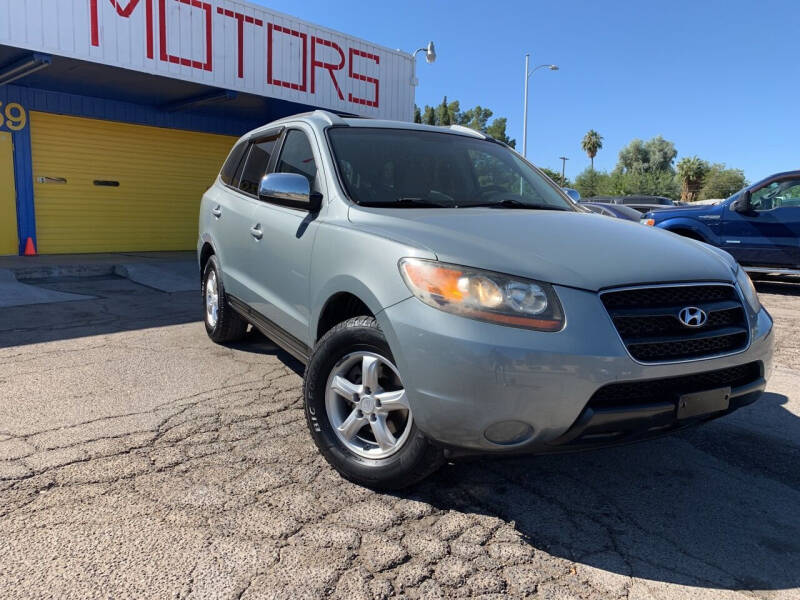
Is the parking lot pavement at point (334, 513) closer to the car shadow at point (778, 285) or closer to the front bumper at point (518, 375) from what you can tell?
the front bumper at point (518, 375)

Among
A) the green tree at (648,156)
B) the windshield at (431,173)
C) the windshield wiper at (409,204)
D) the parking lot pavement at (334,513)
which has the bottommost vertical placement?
the parking lot pavement at (334,513)

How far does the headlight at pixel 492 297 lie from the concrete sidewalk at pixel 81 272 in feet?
22.5

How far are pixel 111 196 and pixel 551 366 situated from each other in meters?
13.1

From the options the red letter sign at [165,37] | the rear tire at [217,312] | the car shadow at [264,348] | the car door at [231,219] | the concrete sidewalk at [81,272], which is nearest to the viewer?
the car door at [231,219]

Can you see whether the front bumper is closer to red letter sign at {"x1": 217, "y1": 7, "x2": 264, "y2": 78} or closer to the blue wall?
red letter sign at {"x1": 217, "y1": 7, "x2": 264, "y2": 78}

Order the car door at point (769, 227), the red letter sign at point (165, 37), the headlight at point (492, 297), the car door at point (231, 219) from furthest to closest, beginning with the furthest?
1. the red letter sign at point (165, 37)
2. the car door at point (769, 227)
3. the car door at point (231, 219)
4. the headlight at point (492, 297)

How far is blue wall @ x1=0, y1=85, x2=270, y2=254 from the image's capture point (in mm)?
11727

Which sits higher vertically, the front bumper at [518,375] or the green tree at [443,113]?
the green tree at [443,113]

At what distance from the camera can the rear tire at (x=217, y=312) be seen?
4.99m

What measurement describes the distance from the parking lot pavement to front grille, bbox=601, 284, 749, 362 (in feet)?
2.20

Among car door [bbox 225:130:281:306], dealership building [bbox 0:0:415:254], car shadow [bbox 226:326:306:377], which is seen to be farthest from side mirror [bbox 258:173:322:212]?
dealership building [bbox 0:0:415:254]

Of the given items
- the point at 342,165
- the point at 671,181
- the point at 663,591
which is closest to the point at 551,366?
the point at 663,591

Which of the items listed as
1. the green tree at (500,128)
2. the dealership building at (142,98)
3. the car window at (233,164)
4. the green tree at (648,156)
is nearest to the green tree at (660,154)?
the green tree at (648,156)

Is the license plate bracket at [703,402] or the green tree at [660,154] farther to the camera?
the green tree at [660,154]
